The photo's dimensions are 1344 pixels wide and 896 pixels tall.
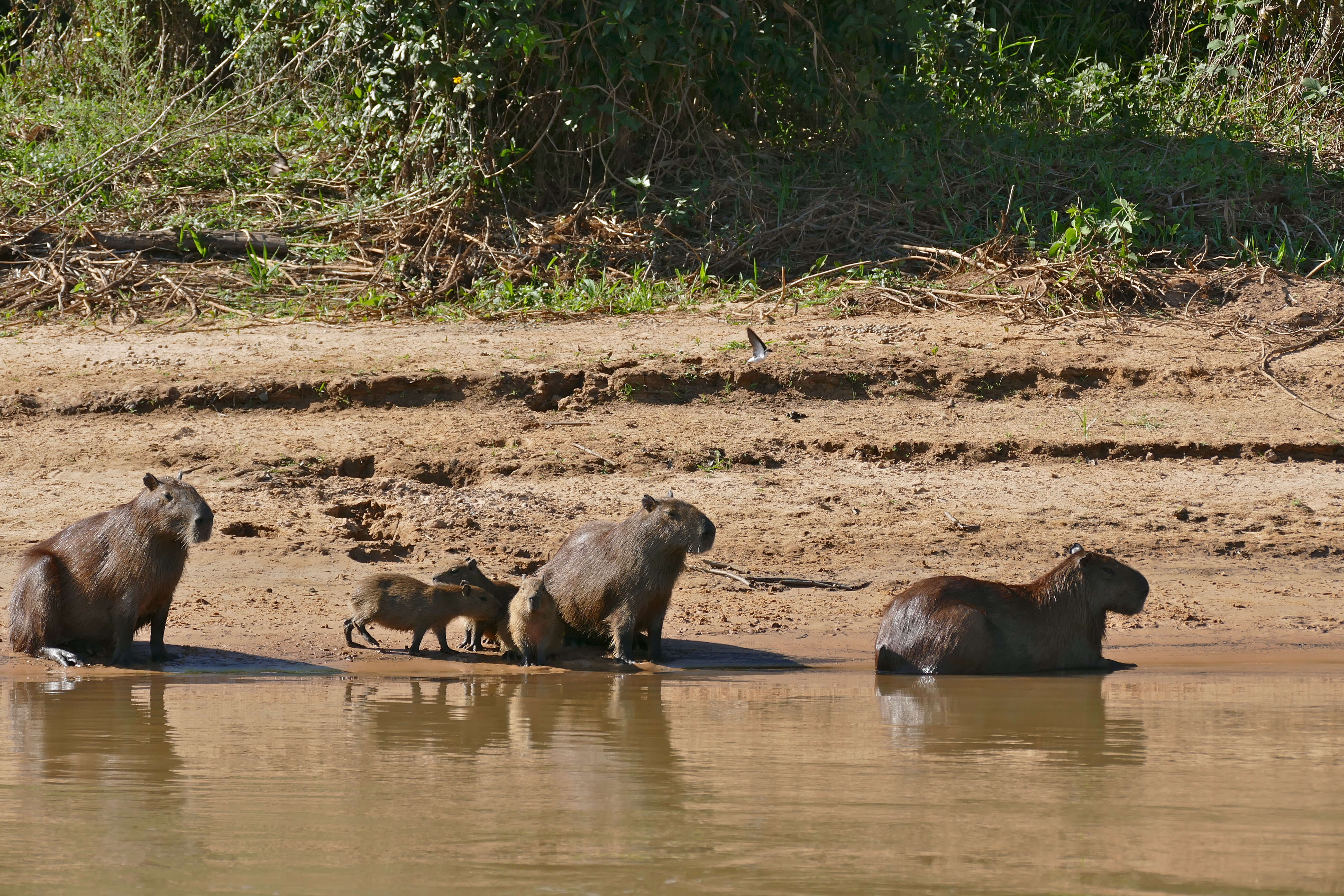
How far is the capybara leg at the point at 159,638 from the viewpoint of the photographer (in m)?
5.79

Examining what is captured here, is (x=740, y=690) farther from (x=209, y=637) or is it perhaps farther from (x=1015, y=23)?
(x=1015, y=23)

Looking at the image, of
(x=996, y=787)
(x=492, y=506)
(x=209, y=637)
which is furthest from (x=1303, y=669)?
(x=209, y=637)

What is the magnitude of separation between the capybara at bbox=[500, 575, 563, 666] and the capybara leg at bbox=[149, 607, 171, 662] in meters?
1.32

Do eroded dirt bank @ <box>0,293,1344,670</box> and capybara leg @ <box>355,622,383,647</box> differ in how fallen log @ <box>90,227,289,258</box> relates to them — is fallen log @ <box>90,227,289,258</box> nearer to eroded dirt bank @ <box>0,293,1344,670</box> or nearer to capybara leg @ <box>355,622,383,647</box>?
eroded dirt bank @ <box>0,293,1344,670</box>

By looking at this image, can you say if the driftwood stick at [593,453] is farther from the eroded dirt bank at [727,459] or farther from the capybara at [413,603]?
A: the capybara at [413,603]

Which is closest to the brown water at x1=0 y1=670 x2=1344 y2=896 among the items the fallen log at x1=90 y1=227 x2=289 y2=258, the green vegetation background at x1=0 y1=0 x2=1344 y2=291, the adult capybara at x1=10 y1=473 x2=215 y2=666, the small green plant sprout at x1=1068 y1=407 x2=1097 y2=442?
the adult capybara at x1=10 y1=473 x2=215 y2=666

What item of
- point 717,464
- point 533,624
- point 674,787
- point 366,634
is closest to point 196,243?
point 717,464

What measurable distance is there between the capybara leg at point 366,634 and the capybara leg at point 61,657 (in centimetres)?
103

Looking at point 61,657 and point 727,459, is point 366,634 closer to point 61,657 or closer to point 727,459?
point 61,657

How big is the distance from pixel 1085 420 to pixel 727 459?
6.55 feet

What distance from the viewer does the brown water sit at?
294cm

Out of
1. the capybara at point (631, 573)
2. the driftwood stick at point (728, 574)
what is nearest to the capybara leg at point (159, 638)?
the capybara at point (631, 573)

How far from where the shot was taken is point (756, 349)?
849 cm

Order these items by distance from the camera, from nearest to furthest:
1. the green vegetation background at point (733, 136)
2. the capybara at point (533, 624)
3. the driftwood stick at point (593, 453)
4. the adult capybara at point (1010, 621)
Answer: the adult capybara at point (1010, 621)
the capybara at point (533, 624)
the driftwood stick at point (593, 453)
the green vegetation background at point (733, 136)
